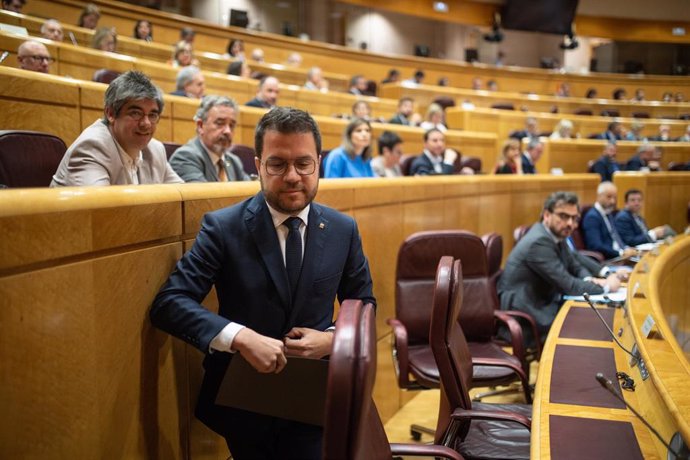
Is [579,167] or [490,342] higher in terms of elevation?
[579,167]

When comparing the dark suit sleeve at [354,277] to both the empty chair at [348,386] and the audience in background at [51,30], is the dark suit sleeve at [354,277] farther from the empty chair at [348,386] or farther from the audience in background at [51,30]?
the audience in background at [51,30]

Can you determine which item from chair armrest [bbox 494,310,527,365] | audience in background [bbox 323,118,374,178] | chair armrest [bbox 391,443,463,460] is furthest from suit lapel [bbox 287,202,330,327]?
audience in background [bbox 323,118,374,178]

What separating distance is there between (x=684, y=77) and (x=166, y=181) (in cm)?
1178

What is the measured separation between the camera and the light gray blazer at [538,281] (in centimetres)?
256

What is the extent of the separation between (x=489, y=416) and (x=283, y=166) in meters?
0.76

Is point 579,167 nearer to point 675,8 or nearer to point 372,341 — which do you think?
point 372,341

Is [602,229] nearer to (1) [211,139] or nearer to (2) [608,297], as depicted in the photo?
(2) [608,297]

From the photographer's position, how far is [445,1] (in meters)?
10.6

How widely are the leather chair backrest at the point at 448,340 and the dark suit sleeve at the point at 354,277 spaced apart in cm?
24

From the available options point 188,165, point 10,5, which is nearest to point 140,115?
point 188,165

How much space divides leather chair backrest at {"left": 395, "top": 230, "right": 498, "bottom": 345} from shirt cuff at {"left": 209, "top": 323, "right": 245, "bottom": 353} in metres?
1.32

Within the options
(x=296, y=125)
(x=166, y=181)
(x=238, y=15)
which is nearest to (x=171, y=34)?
(x=238, y=15)

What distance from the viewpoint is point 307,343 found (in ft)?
3.43

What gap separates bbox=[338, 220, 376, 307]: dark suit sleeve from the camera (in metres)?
1.20
